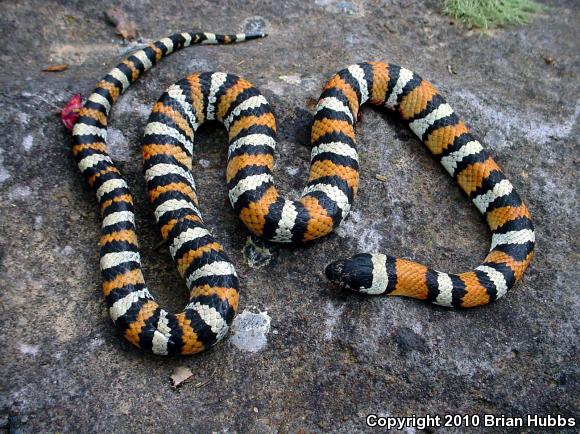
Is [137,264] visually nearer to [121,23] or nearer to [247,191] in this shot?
[247,191]

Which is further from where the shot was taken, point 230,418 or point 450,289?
point 450,289

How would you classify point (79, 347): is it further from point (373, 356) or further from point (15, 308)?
point (373, 356)

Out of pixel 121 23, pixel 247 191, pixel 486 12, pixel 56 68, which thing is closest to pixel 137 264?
pixel 247 191

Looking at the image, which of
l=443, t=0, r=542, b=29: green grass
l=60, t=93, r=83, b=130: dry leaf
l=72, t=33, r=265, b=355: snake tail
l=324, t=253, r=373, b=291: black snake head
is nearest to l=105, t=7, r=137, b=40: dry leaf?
l=72, t=33, r=265, b=355: snake tail

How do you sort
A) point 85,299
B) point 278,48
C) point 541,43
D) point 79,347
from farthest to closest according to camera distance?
point 541,43, point 278,48, point 85,299, point 79,347

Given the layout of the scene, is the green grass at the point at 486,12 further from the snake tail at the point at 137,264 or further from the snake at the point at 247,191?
the snake tail at the point at 137,264

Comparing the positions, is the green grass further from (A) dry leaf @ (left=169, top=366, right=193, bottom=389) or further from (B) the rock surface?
(A) dry leaf @ (left=169, top=366, right=193, bottom=389)

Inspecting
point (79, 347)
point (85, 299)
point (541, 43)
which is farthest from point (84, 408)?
point (541, 43)
